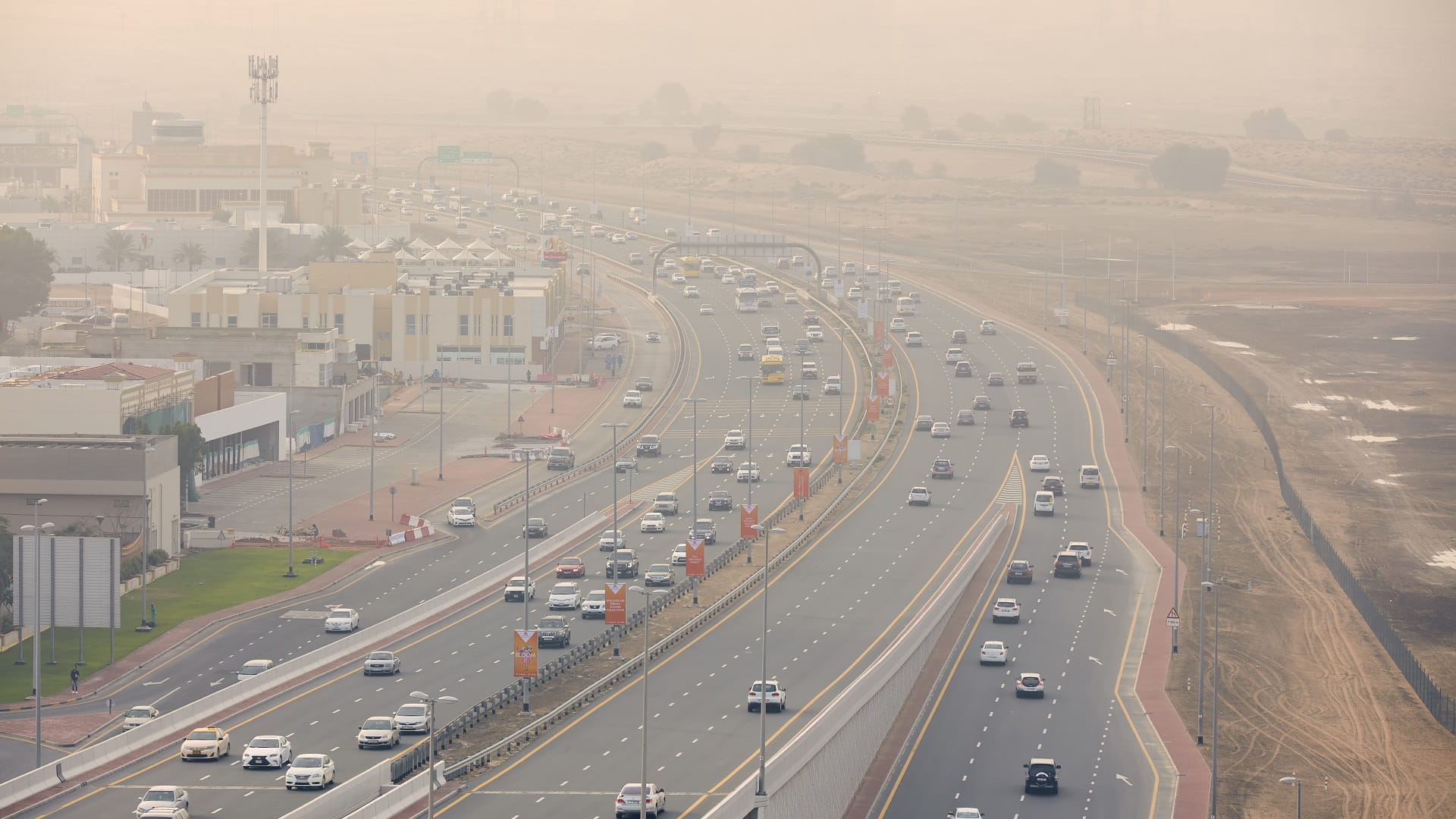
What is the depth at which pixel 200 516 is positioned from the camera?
117 meters

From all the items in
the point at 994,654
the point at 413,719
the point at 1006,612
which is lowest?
the point at 994,654

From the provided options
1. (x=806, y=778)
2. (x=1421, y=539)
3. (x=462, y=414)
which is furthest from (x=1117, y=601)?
(x=462, y=414)

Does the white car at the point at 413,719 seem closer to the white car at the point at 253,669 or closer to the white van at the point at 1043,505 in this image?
the white car at the point at 253,669

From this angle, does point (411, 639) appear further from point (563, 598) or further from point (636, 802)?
point (636, 802)

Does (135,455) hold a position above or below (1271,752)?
above

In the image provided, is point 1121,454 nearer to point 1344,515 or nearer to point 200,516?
point 1344,515

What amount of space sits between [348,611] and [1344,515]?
6563 cm

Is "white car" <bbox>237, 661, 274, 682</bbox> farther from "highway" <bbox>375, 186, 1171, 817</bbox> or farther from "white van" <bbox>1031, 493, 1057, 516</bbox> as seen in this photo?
"white van" <bbox>1031, 493, 1057, 516</bbox>

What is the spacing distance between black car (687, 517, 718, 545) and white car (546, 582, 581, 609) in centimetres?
1339

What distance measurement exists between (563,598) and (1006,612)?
19.7 metres

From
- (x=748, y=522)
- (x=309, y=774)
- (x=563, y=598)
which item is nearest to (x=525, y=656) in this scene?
(x=309, y=774)

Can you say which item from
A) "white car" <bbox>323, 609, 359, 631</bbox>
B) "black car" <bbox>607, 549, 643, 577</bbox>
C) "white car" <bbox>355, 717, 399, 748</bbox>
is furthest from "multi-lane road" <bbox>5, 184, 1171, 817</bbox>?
"white car" <bbox>323, 609, 359, 631</bbox>

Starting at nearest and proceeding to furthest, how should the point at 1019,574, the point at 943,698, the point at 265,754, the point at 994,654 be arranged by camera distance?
1. the point at 265,754
2. the point at 943,698
3. the point at 994,654
4. the point at 1019,574

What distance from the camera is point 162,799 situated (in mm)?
60344
